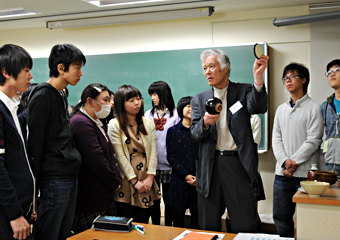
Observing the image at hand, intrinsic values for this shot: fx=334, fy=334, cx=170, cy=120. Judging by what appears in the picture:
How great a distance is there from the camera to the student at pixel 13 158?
5.35 ft

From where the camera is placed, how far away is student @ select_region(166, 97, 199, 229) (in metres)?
→ 2.91

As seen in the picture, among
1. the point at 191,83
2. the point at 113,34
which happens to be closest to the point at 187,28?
the point at 191,83

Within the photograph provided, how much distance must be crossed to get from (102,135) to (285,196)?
1.63m

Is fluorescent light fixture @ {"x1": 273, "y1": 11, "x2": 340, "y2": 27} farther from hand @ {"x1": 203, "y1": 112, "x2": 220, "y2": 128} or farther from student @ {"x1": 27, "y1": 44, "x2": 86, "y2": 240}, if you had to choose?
student @ {"x1": 27, "y1": 44, "x2": 86, "y2": 240}

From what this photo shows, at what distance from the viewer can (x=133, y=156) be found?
2.75 metres

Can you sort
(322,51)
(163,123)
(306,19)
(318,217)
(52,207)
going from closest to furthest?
(318,217) < (52,207) < (163,123) < (306,19) < (322,51)

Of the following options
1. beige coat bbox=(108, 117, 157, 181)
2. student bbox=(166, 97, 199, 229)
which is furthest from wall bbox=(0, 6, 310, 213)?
beige coat bbox=(108, 117, 157, 181)

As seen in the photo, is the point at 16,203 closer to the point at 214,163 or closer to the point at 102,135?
the point at 102,135

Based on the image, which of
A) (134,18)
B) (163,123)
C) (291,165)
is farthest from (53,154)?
(134,18)

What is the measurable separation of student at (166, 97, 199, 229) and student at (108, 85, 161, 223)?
212 mm

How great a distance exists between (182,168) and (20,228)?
4.97 ft

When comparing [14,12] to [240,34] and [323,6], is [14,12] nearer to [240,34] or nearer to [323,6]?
[240,34]

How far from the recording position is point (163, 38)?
4.68 meters

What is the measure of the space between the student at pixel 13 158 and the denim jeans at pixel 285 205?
2026 mm
